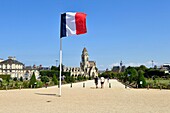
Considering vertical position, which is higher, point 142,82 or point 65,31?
point 65,31

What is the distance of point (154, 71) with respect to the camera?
11956 centimetres

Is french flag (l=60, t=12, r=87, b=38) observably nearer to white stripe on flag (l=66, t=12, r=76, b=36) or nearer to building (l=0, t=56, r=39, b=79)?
white stripe on flag (l=66, t=12, r=76, b=36)

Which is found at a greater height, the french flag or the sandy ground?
the french flag

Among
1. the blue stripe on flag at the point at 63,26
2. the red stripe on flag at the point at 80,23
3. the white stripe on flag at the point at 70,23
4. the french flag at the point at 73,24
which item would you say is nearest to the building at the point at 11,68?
the blue stripe on flag at the point at 63,26

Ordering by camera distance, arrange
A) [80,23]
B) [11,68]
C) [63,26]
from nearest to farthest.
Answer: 1. [80,23]
2. [63,26]
3. [11,68]

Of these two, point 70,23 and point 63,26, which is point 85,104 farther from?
point 63,26

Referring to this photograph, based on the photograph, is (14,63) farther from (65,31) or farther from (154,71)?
(65,31)

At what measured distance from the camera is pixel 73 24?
2352 centimetres

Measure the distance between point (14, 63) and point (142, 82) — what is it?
102 meters

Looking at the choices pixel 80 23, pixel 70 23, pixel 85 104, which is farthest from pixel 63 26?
pixel 85 104

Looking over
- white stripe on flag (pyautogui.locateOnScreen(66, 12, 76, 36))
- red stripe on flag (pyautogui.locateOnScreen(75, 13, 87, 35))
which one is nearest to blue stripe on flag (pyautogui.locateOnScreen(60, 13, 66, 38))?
white stripe on flag (pyautogui.locateOnScreen(66, 12, 76, 36))

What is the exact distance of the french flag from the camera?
76.6ft

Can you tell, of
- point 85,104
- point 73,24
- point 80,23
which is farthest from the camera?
point 73,24

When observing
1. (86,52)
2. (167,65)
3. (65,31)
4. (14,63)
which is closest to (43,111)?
(65,31)
